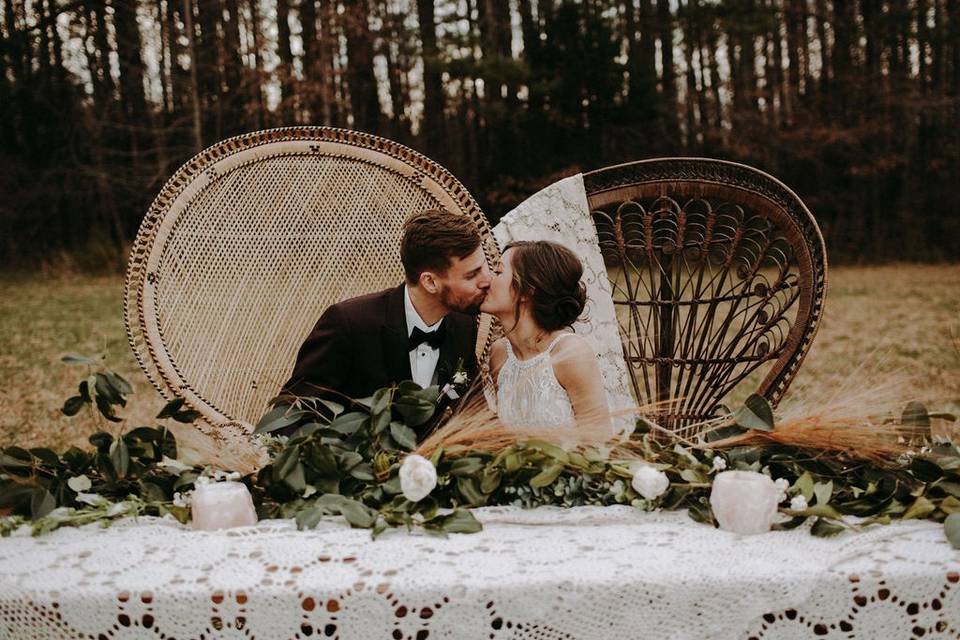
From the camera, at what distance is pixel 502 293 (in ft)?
7.07

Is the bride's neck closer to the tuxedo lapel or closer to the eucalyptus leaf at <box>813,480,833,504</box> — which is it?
the tuxedo lapel

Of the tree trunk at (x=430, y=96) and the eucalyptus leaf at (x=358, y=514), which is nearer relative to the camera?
the eucalyptus leaf at (x=358, y=514)

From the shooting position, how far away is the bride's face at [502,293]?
2152 millimetres

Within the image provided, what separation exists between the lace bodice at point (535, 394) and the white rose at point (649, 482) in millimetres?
937

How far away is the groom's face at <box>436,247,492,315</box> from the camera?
2.09 meters

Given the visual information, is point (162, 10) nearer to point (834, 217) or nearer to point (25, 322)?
point (25, 322)

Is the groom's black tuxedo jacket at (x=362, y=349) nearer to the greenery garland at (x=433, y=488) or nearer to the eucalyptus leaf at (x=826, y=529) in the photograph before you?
the greenery garland at (x=433, y=488)

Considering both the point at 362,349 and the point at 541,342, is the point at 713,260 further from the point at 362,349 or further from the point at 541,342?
the point at 362,349

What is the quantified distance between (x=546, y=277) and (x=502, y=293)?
123 millimetres

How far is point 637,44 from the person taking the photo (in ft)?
50.5

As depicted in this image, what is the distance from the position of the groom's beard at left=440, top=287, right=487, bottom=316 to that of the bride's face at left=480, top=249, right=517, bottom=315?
0.06ft

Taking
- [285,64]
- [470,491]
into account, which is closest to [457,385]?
[470,491]

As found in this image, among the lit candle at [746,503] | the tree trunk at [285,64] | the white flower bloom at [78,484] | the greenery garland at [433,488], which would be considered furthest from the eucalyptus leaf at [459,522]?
the tree trunk at [285,64]

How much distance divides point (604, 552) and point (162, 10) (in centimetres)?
1304
